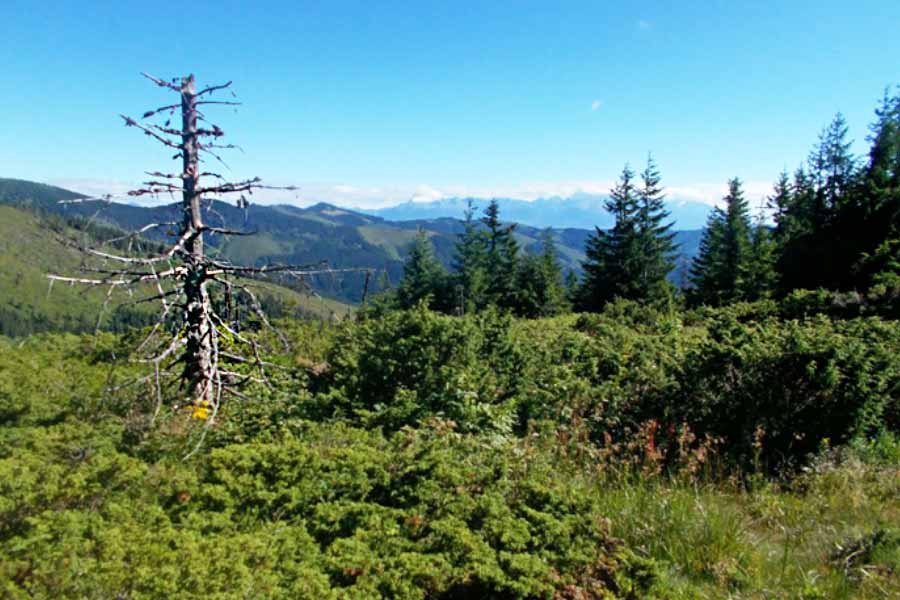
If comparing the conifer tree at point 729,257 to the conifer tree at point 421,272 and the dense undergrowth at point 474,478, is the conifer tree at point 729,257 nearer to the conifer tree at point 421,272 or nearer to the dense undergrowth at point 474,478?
the conifer tree at point 421,272

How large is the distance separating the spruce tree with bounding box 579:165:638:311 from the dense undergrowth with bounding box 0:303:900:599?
31167 millimetres

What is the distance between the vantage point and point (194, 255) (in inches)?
248

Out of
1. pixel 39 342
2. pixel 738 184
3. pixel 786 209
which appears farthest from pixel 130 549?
pixel 786 209

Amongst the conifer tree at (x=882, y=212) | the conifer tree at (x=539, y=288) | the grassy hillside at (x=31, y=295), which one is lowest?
the grassy hillside at (x=31, y=295)

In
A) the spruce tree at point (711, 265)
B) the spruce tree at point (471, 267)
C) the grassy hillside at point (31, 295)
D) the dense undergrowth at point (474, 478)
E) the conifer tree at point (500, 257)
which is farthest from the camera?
the grassy hillside at point (31, 295)

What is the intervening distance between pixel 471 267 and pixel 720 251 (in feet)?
60.9

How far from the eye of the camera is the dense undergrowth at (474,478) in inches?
107

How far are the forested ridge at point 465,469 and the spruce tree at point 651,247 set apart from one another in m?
30.2

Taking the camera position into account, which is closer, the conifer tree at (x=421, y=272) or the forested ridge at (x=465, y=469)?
the forested ridge at (x=465, y=469)

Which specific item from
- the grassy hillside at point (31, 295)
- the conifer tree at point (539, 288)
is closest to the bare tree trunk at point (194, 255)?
the conifer tree at point (539, 288)

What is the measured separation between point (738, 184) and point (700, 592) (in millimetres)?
47016

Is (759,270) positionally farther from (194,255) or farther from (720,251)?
(194,255)

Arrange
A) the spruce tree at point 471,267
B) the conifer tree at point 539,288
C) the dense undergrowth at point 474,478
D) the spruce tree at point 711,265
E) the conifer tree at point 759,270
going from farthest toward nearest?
the conifer tree at point 539,288
the spruce tree at point 471,267
the spruce tree at point 711,265
the conifer tree at point 759,270
the dense undergrowth at point 474,478

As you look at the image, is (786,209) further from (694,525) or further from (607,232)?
(694,525)
